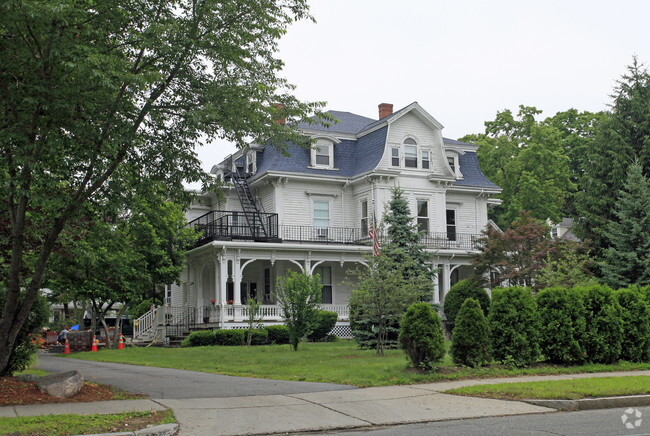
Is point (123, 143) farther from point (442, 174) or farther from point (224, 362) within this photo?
point (442, 174)

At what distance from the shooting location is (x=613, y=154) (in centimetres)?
3142

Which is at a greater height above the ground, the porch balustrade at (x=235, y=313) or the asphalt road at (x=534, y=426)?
the porch balustrade at (x=235, y=313)

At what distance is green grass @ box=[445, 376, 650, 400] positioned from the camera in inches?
428

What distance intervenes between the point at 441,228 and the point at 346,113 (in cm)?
1069

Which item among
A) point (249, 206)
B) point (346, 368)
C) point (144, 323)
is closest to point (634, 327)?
point (346, 368)

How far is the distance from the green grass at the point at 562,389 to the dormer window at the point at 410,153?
2348cm

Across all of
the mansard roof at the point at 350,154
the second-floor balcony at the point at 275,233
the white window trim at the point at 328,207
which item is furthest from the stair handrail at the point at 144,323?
the white window trim at the point at 328,207

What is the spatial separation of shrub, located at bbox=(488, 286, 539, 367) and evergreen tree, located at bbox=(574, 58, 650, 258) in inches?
677

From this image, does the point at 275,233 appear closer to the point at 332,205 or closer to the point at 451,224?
the point at 332,205

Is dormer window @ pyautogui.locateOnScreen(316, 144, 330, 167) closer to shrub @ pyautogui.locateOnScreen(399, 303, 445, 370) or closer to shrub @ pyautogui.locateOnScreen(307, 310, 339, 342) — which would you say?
shrub @ pyautogui.locateOnScreen(307, 310, 339, 342)

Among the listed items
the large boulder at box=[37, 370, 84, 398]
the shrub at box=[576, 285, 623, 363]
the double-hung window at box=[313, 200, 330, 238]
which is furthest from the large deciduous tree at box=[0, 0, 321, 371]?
the double-hung window at box=[313, 200, 330, 238]

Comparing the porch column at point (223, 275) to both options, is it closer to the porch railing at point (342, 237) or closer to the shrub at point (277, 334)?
the shrub at point (277, 334)

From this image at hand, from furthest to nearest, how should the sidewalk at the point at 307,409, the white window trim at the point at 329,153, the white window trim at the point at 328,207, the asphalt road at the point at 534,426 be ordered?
1. the white window trim at the point at 329,153
2. the white window trim at the point at 328,207
3. the sidewalk at the point at 307,409
4. the asphalt road at the point at 534,426

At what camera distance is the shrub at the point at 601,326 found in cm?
1581
